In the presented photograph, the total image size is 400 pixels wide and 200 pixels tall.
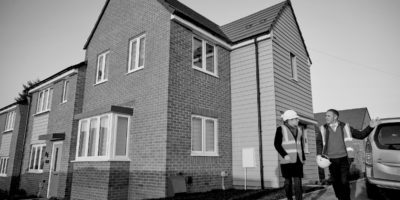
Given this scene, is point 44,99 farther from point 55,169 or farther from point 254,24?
point 254,24

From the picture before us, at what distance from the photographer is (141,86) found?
31.8ft

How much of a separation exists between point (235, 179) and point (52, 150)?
8.73 m

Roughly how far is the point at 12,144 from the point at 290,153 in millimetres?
19026

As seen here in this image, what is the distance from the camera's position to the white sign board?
30.6 feet

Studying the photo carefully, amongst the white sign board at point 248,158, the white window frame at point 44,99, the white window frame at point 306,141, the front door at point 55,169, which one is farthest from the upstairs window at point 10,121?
the white window frame at point 306,141

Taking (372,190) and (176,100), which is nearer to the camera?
(372,190)

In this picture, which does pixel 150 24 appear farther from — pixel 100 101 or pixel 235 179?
pixel 235 179

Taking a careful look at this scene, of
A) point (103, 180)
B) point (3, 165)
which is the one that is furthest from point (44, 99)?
point (103, 180)

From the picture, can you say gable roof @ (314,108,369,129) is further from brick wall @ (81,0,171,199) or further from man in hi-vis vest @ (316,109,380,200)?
man in hi-vis vest @ (316,109,380,200)

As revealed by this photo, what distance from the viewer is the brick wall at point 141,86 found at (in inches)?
332

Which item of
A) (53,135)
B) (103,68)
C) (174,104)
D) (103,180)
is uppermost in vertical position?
(103,68)

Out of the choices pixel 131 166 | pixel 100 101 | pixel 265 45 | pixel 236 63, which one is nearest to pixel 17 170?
A: pixel 100 101

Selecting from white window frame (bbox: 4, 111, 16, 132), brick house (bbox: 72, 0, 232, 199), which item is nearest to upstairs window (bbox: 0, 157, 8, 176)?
white window frame (bbox: 4, 111, 16, 132)

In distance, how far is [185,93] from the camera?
9.19 meters
